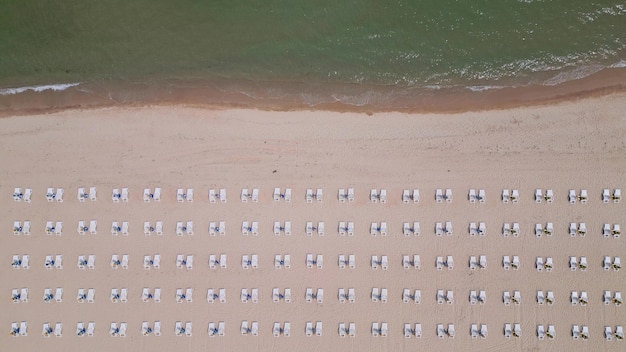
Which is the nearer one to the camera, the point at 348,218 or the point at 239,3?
the point at 348,218

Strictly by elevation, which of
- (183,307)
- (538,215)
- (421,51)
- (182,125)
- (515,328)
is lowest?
(515,328)

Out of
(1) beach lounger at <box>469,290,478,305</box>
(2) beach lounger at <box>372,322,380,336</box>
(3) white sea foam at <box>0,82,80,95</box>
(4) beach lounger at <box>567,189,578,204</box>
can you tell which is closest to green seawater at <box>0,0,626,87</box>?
(3) white sea foam at <box>0,82,80,95</box>

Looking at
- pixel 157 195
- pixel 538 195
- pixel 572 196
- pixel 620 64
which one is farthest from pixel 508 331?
pixel 157 195

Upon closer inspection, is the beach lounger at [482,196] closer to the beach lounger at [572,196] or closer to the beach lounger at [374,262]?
the beach lounger at [572,196]

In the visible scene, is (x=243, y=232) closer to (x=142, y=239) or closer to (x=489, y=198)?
(x=142, y=239)

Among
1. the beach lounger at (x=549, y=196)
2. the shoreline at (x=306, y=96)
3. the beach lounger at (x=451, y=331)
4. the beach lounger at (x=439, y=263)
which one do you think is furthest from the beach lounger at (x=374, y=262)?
the beach lounger at (x=549, y=196)

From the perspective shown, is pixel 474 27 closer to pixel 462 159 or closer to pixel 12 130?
pixel 462 159

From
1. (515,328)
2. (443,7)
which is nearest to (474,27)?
(443,7)

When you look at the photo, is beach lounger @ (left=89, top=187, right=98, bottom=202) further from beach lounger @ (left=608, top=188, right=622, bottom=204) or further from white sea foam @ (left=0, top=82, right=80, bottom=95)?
beach lounger @ (left=608, top=188, right=622, bottom=204)

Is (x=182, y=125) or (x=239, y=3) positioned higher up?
(x=239, y=3)
